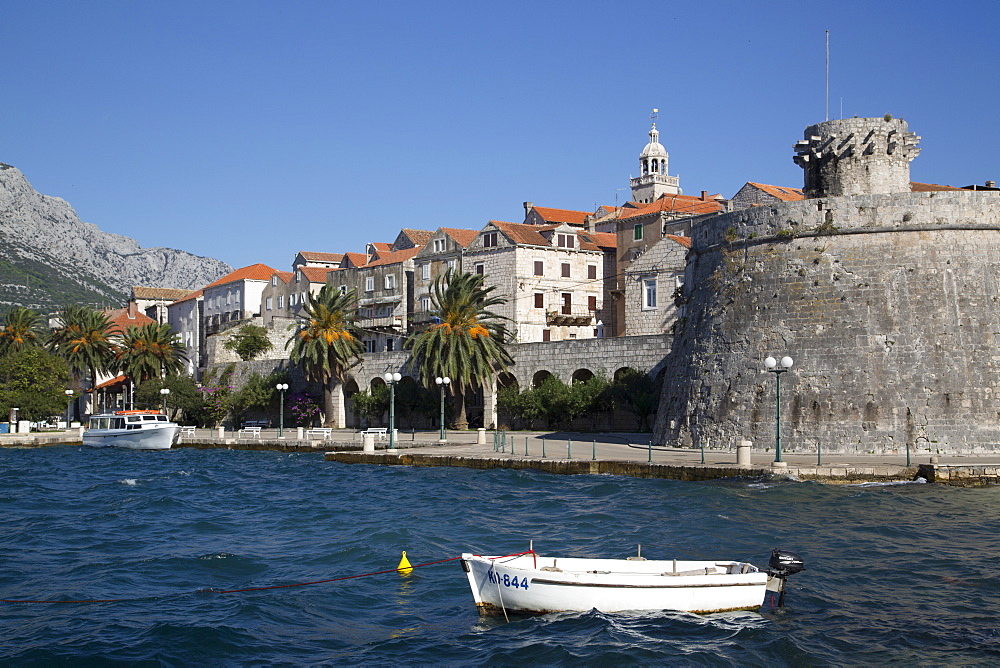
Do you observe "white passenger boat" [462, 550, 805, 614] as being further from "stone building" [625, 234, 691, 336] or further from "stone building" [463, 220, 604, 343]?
"stone building" [463, 220, 604, 343]

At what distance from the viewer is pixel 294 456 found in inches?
1639

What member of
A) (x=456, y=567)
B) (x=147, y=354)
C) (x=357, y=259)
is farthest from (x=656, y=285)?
(x=456, y=567)

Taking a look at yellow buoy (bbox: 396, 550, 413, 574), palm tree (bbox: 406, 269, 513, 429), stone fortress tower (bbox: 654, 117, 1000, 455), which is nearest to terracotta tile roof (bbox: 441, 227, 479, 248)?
palm tree (bbox: 406, 269, 513, 429)

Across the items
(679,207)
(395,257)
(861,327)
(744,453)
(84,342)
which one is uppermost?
(679,207)

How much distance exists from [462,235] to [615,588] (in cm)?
5557

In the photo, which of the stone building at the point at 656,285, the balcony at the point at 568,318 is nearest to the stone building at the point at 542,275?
the balcony at the point at 568,318

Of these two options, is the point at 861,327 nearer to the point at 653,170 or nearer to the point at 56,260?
the point at 653,170

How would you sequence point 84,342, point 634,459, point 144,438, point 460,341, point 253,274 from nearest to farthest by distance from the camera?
point 634,459 → point 460,341 → point 144,438 → point 84,342 → point 253,274

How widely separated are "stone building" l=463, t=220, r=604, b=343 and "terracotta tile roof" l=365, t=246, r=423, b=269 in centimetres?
847

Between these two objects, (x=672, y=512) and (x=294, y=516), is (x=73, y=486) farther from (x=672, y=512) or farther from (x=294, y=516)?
(x=672, y=512)

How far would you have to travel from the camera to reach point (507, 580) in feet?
45.7

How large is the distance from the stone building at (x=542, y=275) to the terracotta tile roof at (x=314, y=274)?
724 inches

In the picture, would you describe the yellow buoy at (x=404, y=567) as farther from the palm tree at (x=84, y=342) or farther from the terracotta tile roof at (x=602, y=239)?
the palm tree at (x=84, y=342)

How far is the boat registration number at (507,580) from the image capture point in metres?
13.8
